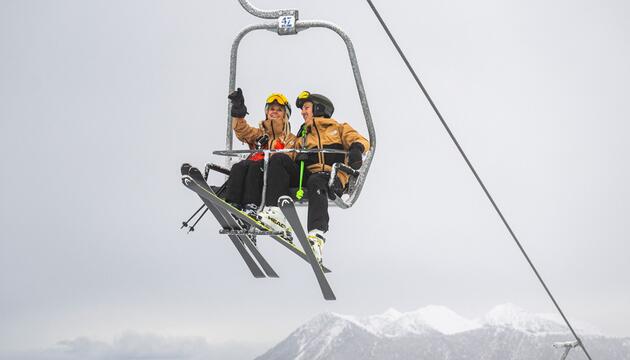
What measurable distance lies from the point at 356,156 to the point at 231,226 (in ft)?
3.54

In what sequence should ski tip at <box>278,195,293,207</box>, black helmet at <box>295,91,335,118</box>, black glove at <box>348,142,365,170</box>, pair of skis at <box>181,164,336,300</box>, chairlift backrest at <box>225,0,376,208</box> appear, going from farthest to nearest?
1. black helmet at <box>295,91,335,118</box>
2. black glove at <box>348,142,365,170</box>
3. chairlift backrest at <box>225,0,376,208</box>
4. pair of skis at <box>181,164,336,300</box>
5. ski tip at <box>278,195,293,207</box>

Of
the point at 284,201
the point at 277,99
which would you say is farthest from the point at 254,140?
the point at 284,201

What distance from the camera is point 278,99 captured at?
22.0 ft

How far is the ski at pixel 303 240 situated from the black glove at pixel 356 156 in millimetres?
718

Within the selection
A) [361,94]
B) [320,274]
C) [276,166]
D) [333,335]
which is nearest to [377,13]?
[361,94]

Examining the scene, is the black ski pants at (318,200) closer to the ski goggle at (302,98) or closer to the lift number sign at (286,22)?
the ski goggle at (302,98)

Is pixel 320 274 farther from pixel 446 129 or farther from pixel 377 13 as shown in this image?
pixel 377 13

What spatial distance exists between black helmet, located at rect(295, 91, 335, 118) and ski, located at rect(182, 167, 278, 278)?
1.06 meters

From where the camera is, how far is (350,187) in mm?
6426

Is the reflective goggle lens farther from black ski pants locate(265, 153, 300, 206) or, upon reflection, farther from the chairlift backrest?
black ski pants locate(265, 153, 300, 206)

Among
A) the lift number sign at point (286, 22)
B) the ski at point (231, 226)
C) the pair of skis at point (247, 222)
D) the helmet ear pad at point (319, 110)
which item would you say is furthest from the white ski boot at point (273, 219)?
the lift number sign at point (286, 22)

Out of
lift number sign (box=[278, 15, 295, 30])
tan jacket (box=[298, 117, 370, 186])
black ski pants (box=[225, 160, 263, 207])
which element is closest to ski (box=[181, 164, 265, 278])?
black ski pants (box=[225, 160, 263, 207])

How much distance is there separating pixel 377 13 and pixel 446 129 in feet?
3.95

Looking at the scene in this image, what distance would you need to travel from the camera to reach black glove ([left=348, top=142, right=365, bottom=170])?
6.41 m
